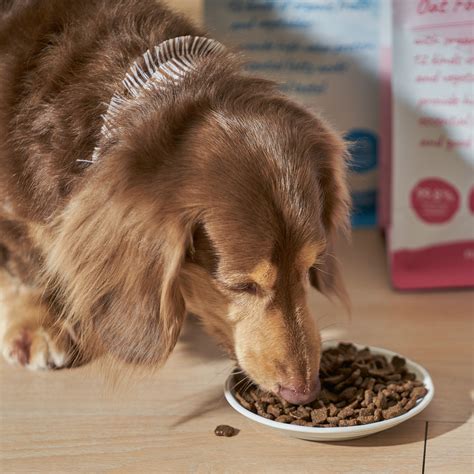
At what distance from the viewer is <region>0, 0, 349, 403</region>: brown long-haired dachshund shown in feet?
4.94

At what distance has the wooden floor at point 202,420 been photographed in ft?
5.16

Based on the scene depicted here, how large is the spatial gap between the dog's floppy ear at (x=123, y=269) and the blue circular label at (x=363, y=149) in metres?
1.14

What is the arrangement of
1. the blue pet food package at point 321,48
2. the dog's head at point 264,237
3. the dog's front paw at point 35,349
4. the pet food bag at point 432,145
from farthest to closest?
the blue pet food package at point 321,48 → the pet food bag at point 432,145 → the dog's front paw at point 35,349 → the dog's head at point 264,237

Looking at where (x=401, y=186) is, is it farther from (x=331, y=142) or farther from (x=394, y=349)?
(x=331, y=142)

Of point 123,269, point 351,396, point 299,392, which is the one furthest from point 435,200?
point 123,269

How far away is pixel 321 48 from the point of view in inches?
99.3

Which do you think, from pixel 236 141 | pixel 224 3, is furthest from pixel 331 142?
pixel 224 3

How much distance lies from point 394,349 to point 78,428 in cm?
67

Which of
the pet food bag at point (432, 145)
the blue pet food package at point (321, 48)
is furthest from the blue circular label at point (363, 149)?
the pet food bag at point (432, 145)

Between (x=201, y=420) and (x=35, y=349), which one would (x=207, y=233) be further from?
(x=35, y=349)

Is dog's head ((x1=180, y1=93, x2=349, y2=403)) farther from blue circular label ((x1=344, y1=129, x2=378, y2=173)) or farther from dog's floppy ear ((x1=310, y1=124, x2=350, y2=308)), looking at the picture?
blue circular label ((x1=344, y1=129, x2=378, y2=173))

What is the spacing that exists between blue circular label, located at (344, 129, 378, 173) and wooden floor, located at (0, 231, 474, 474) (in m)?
0.59

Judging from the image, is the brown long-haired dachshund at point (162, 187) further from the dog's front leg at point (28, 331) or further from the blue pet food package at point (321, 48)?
the blue pet food package at point (321, 48)

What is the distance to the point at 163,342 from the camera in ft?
5.14
